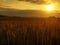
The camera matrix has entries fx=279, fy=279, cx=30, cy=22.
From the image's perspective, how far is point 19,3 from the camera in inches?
66.4

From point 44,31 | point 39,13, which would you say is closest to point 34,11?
point 39,13

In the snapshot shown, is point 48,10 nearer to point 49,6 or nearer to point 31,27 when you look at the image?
point 49,6

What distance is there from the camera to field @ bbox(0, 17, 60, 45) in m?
1.68

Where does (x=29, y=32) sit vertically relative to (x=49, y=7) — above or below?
below

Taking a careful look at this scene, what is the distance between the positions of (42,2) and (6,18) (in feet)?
0.78

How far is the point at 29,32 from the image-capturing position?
1694mm

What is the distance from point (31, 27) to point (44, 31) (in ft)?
0.27

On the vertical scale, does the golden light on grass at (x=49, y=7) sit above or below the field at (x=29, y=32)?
above

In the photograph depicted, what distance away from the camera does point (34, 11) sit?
1.67m

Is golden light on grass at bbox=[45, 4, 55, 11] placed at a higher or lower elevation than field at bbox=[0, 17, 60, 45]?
higher

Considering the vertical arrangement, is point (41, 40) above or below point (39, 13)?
below

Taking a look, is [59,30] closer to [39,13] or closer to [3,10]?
[39,13]

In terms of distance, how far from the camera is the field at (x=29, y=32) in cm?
168

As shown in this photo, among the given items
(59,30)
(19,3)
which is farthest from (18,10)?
(59,30)
